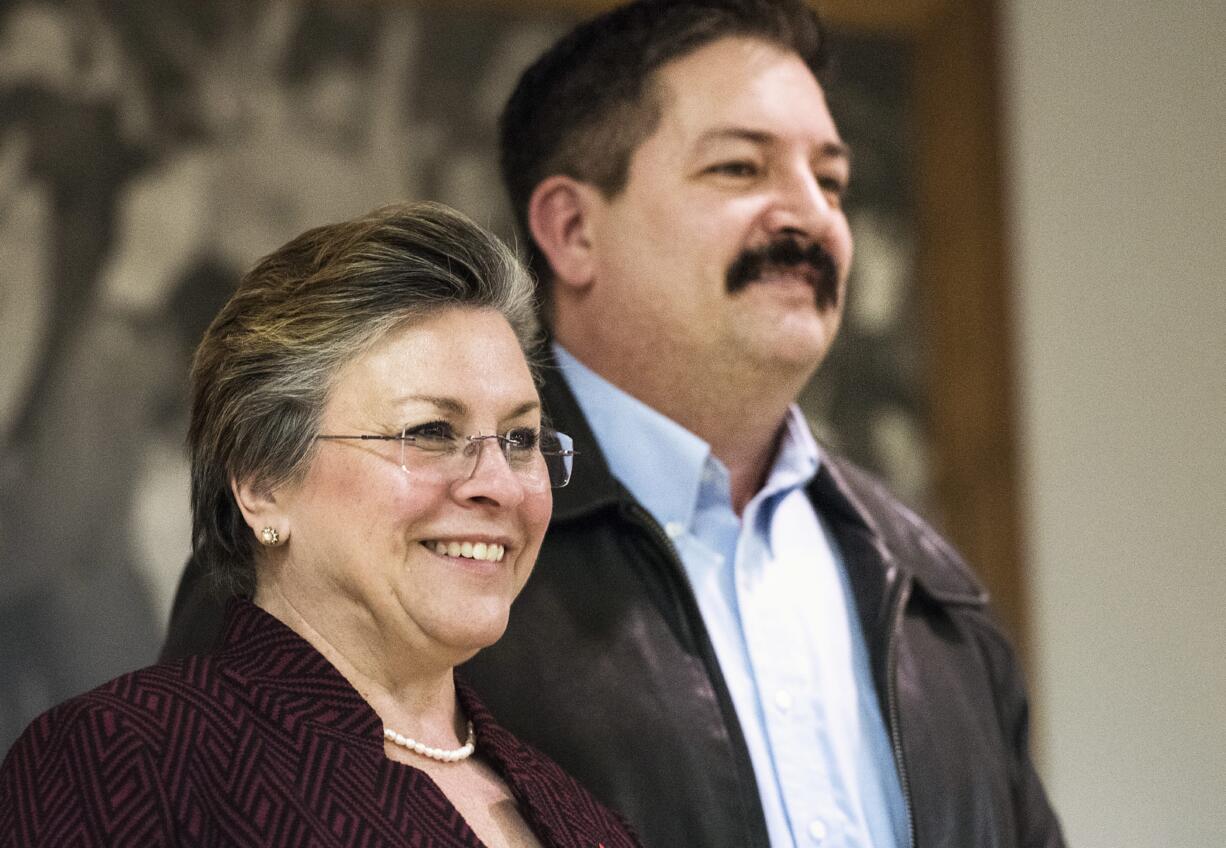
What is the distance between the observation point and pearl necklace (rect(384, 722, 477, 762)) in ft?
5.00

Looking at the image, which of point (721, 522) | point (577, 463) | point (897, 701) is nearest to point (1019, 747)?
point (897, 701)

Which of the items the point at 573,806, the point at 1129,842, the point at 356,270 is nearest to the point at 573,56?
Answer: the point at 356,270

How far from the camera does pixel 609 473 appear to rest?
213cm

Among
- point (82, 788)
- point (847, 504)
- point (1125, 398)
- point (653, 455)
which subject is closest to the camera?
point (82, 788)

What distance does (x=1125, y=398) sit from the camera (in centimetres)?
367

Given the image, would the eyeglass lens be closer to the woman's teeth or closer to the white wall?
the woman's teeth

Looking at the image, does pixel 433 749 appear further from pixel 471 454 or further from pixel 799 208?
pixel 799 208

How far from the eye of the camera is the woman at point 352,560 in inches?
53.4

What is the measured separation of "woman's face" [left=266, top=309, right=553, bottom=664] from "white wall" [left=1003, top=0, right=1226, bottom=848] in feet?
7.84

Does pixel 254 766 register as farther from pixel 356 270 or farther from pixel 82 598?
pixel 82 598

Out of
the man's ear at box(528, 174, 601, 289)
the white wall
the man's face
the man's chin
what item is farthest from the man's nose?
the white wall

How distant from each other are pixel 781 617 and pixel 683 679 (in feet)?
0.77

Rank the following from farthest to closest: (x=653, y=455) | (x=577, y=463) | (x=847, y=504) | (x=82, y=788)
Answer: (x=847, y=504)
(x=653, y=455)
(x=577, y=463)
(x=82, y=788)

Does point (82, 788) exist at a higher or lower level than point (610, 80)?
lower
